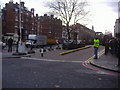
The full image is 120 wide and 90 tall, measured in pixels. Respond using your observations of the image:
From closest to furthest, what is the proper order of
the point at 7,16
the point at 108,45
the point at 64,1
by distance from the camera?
the point at 108,45, the point at 64,1, the point at 7,16

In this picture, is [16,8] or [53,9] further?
[16,8]

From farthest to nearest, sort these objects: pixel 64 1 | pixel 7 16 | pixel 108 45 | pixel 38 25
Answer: pixel 38 25 < pixel 7 16 < pixel 64 1 < pixel 108 45

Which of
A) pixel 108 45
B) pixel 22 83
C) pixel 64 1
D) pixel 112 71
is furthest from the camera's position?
pixel 64 1

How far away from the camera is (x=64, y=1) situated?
121 feet

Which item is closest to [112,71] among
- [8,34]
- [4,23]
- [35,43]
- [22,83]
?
[22,83]

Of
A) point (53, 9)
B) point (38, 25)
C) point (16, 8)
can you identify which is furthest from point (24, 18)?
point (53, 9)

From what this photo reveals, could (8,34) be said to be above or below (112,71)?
above

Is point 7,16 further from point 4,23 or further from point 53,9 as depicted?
point 53,9

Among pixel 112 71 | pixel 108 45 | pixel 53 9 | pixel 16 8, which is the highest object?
pixel 16 8

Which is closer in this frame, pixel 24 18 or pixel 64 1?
pixel 64 1

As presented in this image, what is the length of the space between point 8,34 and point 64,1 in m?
35.2

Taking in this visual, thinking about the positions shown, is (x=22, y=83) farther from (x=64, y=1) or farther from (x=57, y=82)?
(x=64, y=1)

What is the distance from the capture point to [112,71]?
977 cm

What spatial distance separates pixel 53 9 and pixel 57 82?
104ft
